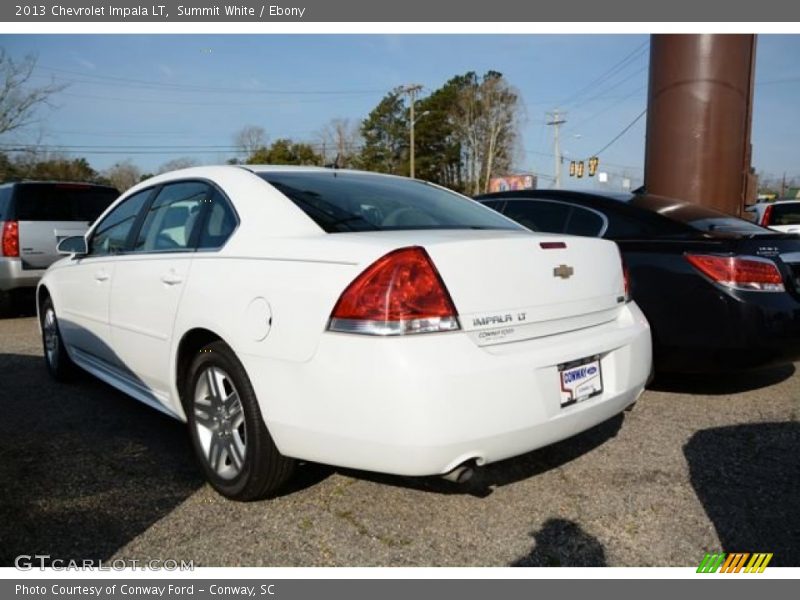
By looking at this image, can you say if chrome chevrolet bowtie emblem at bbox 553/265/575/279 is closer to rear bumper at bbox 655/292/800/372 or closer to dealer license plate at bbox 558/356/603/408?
dealer license plate at bbox 558/356/603/408

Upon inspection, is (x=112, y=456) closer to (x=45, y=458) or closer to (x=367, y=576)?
(x=45, y=458)

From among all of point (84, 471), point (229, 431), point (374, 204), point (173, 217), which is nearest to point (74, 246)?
point (173, 217)

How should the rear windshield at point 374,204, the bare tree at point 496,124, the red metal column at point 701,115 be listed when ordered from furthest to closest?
the bare tree at point 496,124 → the red metal column at point 701,115 → the rear windshield at point 374,204

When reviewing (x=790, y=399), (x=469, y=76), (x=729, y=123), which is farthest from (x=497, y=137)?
(x=790, y=399)

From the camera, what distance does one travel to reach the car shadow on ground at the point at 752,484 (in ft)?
7.47

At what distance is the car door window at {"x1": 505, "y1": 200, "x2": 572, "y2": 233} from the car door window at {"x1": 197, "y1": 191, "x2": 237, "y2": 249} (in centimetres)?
271

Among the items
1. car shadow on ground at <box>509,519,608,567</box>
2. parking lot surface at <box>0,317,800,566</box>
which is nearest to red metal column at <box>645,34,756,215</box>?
parking lot surface at <box>0,317,800,566</box>

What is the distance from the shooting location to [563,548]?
88.3 inches

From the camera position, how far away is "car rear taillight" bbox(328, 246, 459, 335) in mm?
2037

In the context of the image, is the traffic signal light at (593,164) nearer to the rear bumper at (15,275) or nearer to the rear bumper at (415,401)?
the rear bumper at (15,275)

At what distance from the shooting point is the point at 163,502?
103 inches

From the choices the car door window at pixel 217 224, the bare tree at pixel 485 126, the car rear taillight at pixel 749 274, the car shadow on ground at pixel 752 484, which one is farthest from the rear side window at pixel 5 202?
the bare tree at pixel 485 126

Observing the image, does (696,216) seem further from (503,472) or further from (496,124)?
(496,124)
